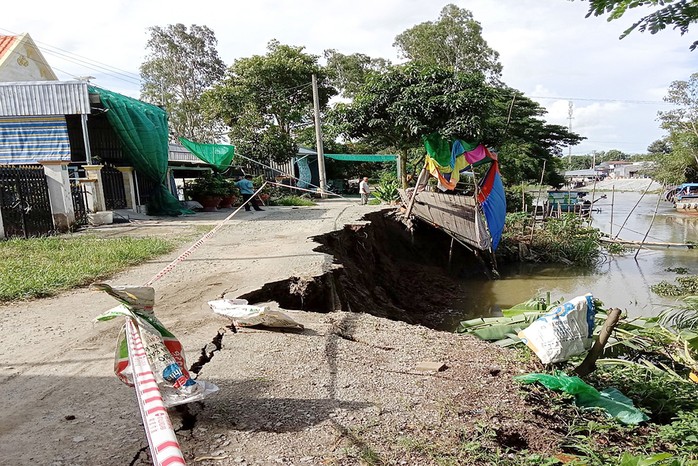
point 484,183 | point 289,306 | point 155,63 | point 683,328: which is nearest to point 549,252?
point 484,183

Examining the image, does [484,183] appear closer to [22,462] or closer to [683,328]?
[683,328]

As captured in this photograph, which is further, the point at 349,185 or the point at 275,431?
the point at 349,185

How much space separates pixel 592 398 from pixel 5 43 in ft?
74.1

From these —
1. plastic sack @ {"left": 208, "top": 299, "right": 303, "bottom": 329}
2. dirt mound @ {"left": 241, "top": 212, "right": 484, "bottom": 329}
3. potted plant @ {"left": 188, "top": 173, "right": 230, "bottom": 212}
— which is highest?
potted plant @ {"left": 188, "top": 173, "right": 230, "bottom": 212}

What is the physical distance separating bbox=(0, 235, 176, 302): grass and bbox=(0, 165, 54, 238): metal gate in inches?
31.6

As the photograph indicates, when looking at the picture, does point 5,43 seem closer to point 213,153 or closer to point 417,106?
point 213,153

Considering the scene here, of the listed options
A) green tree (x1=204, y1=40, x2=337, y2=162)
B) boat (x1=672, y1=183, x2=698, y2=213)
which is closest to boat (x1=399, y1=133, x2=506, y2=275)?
green tree (x1=204, y1=40, x2=337, y2=162)

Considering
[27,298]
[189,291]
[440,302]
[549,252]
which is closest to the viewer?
[27,298]

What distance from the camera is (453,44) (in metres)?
29.1

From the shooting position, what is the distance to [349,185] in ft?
98.5

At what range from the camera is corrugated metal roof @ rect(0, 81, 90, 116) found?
1122cm

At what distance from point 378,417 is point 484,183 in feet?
34.5

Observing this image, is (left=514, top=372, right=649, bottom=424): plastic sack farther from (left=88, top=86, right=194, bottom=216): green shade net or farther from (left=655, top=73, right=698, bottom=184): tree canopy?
(left=655, top=73, right=698, bottom=184): tree canopy

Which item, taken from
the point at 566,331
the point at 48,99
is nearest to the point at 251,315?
the point at 566,331
